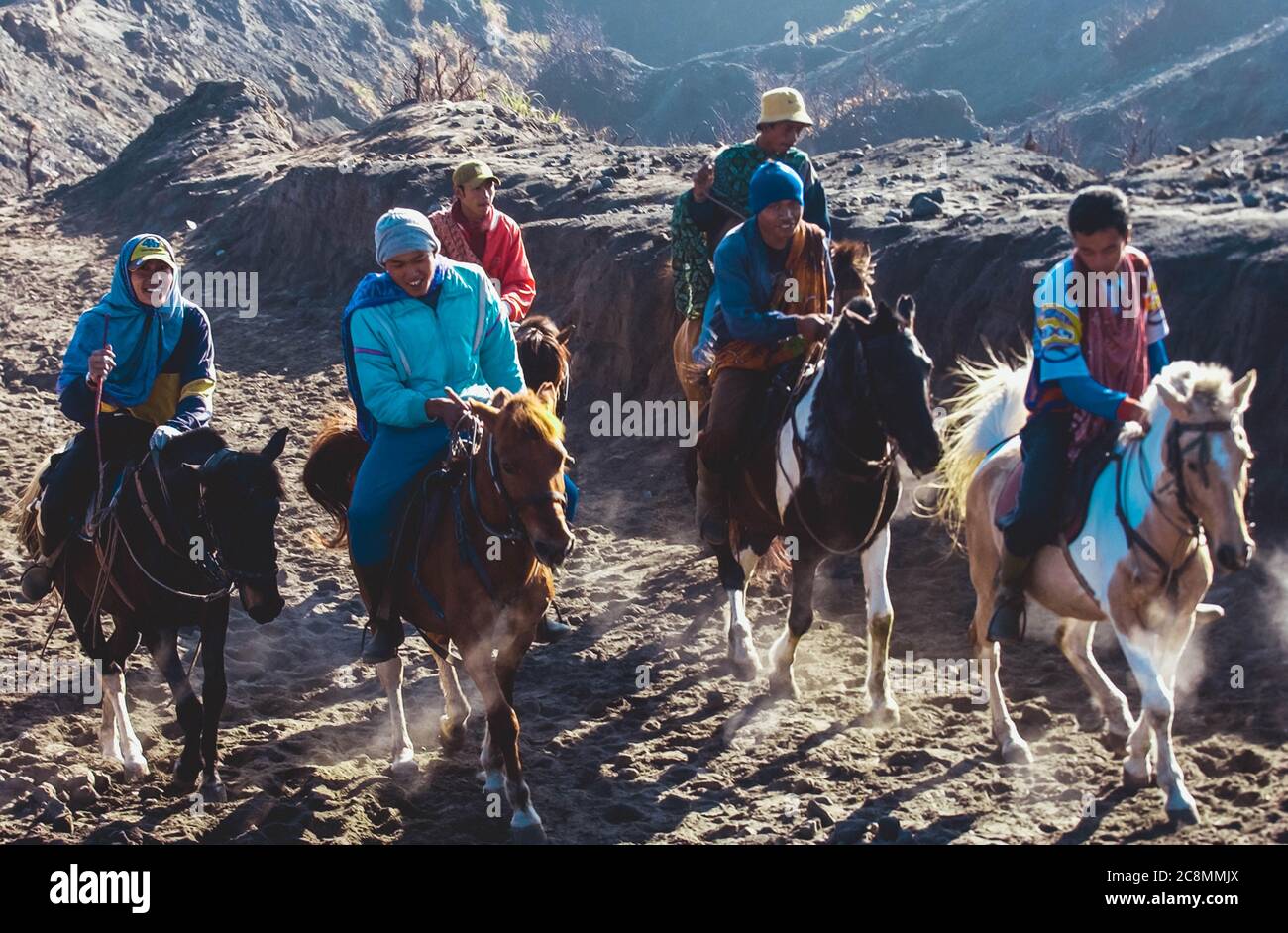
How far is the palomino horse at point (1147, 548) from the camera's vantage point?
5078 millimetres

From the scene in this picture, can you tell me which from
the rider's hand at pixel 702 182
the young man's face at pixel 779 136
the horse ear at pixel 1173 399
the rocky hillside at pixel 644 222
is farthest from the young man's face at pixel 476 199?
the horse ear at pixel 1173 399

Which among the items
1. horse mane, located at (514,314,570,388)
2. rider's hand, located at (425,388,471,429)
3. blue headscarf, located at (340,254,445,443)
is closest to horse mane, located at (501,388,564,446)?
rider's hand, located at (425,388,471,429)

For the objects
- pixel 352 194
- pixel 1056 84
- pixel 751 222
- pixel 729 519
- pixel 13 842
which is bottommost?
pixel 13 842

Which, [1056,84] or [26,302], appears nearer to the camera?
[26,302]

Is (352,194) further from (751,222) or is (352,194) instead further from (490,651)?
(490,651)

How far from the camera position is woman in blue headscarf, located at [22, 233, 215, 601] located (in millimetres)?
6812

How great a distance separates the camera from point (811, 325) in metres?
7.13

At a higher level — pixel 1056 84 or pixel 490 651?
pixel 1056 84

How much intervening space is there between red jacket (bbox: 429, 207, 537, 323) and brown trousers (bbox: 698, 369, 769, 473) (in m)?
1.64

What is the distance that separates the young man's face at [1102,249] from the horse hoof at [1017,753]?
7.34ft

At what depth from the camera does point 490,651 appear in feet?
19.1

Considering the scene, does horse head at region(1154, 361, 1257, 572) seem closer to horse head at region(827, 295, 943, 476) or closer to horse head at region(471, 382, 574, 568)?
horse head at region(827, 295, 943, 476)

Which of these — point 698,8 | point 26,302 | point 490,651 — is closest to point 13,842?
point 490,651

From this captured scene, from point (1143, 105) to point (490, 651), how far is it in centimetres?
2865
